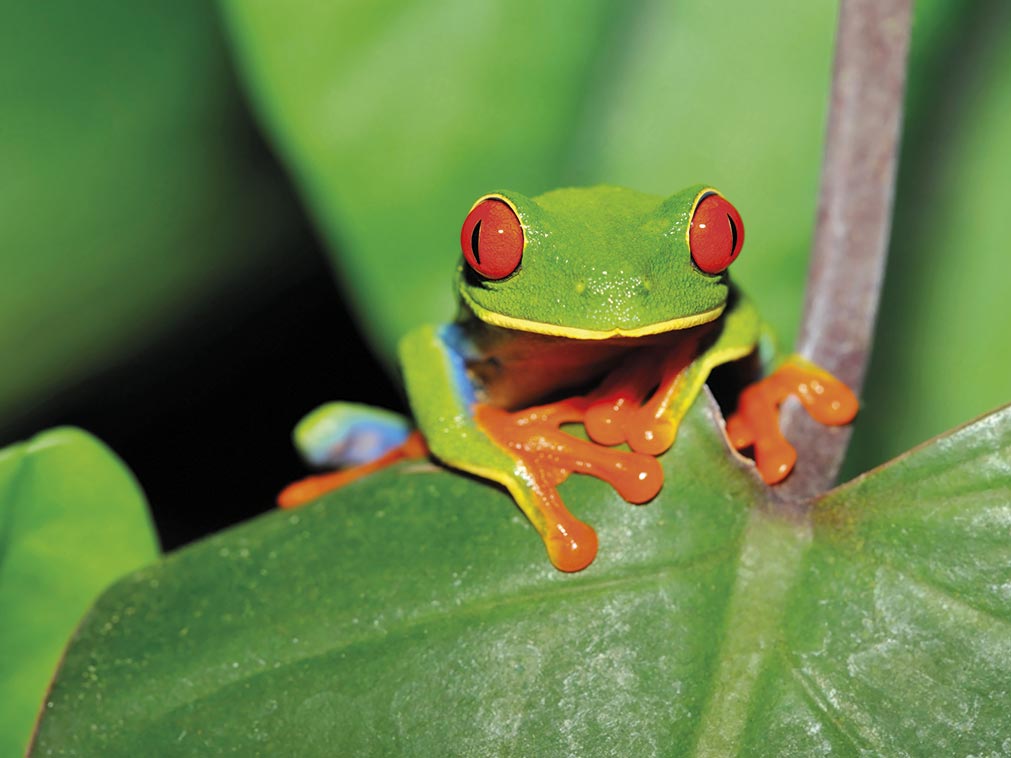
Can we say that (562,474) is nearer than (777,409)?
Yes

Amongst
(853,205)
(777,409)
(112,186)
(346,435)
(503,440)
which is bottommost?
(346,435)

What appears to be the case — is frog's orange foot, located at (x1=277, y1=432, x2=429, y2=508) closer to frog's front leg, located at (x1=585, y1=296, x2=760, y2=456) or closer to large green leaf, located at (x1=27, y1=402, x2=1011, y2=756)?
frog's front leg, located at (x1=585, y1=296, x2=760, y2=456)

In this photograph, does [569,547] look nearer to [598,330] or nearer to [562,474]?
[562,474]

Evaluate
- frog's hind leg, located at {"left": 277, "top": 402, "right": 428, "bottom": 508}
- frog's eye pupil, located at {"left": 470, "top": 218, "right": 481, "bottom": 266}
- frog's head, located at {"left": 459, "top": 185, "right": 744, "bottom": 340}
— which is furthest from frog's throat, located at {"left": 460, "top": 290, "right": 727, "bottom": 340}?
frog's hind leg, located at {"left": 277, "top": 402, "right": 428, "bottom": 508}

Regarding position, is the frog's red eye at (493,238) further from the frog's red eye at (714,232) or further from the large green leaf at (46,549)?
the large green leaf at (46,549)

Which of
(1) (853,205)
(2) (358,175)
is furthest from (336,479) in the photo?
(1) (853,205)

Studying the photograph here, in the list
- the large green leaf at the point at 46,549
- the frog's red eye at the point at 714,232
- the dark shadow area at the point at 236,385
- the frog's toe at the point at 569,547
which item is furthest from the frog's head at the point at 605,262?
the dark shadow area at the point at 236,385
